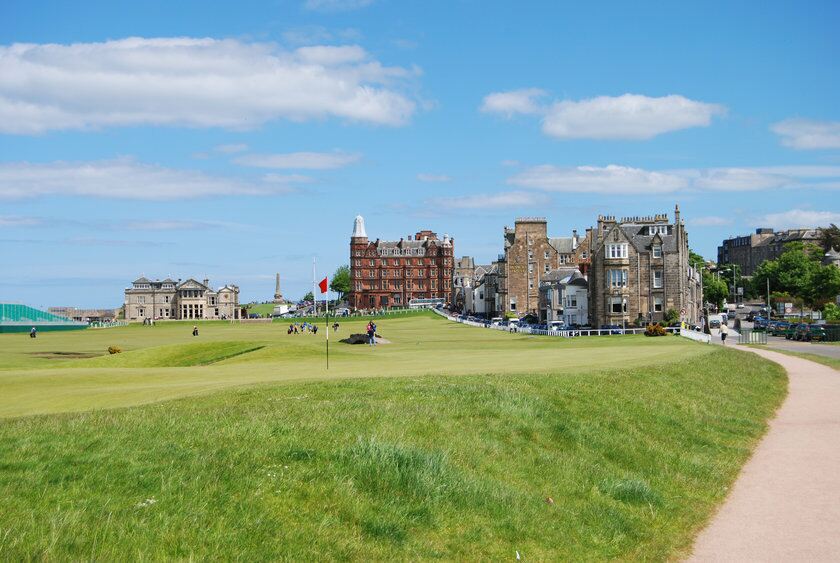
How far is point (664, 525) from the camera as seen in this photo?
16.7 meters

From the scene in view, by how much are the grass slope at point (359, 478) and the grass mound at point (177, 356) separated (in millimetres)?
28899

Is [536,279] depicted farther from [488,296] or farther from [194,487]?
[194,487]

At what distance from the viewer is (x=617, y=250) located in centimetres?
10025

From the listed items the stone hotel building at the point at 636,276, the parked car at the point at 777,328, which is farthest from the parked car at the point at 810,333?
the stone hotel building at the point at 636,276

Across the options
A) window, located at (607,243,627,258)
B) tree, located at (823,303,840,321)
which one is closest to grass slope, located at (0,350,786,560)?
window, located at (607,243,627,258)

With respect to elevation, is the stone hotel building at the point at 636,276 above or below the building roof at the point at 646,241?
below

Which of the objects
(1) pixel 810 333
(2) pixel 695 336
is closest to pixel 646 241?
(1) pixel 810 333

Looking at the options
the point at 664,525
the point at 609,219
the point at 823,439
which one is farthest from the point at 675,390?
the point at 609,219

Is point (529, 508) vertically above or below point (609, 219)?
below

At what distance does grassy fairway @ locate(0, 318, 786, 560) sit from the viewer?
11789 mm

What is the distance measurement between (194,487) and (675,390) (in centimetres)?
2358

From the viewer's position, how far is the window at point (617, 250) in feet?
328

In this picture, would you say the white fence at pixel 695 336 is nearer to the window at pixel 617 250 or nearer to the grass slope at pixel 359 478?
the window at pixel 617 250

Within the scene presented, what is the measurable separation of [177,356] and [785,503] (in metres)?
44.4
